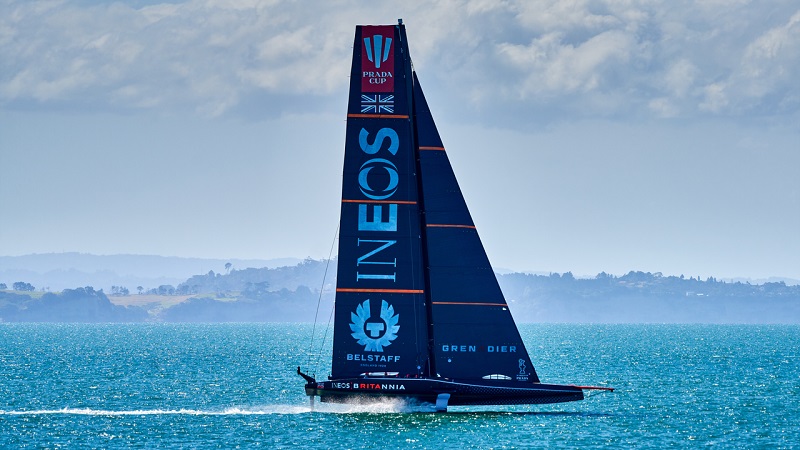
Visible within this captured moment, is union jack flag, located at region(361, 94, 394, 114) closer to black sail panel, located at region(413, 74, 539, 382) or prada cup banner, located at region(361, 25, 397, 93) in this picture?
prada cup banner, located at region(361, 25, 397, 93)

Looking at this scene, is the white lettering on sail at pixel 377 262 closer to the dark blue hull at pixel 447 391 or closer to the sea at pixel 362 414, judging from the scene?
the dark blue hull at pixel 447 391

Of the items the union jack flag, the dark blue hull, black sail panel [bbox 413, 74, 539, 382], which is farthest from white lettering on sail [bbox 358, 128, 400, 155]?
the dark blue hull

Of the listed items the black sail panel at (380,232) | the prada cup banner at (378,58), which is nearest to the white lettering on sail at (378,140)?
the black sail panel at (380,232)

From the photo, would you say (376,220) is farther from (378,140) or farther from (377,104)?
(377,104)

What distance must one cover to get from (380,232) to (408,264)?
1.67m

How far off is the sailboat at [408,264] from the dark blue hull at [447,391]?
0.45 metres

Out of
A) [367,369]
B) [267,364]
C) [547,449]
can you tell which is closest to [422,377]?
[367,369]

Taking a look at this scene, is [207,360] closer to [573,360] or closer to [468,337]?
[573,360]

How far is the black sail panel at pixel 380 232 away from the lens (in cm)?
5559

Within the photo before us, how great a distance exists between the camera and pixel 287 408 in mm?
64062

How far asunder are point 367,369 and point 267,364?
6023 cm

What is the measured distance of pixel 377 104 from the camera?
182 feet

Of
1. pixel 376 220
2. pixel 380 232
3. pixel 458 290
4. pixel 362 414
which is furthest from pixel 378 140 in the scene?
pixel 362 414

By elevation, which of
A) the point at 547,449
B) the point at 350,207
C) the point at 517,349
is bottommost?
the point at 547,449
